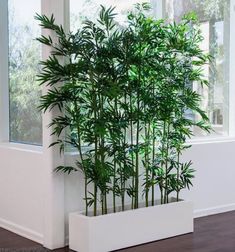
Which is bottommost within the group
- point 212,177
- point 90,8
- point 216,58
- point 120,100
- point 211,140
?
point 212,177

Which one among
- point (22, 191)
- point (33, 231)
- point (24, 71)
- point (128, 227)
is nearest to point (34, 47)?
point (24, 71)

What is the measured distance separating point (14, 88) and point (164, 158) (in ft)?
5.50

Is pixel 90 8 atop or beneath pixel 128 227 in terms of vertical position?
atop

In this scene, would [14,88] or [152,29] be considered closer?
[152,29]

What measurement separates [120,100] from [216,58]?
1.80 m

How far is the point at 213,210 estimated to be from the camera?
213 inches

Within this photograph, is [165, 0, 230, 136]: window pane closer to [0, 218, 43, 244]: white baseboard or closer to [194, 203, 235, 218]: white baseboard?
[194, 203, 235, 218]: white baseboard

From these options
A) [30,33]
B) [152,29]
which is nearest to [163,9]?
[152,29]

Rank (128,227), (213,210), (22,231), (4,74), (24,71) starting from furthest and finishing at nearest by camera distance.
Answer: (213,210) < (4,74) < (24,71) < (22,231) < (128,227)

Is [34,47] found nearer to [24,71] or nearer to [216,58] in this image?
[24,71]

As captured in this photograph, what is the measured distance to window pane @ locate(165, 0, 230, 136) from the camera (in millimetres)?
5523

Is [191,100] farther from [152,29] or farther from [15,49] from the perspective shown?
[15,49]

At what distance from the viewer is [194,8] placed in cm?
542

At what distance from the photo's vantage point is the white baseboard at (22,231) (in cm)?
436
